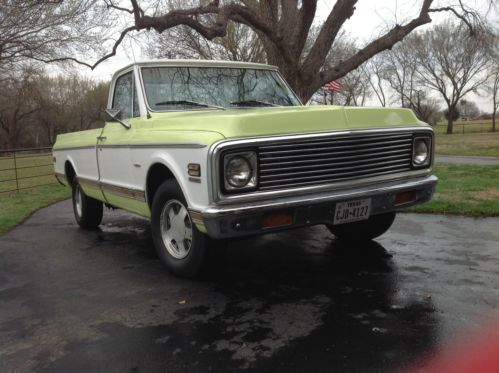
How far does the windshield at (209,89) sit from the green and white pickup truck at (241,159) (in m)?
0.01

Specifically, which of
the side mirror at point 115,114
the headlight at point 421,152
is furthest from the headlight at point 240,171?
the side mirror at point 115,114

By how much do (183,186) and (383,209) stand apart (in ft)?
5.72

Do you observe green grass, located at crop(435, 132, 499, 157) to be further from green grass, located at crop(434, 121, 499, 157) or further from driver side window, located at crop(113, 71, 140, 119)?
driver side window, located at crop(113, 71, 140, 119)

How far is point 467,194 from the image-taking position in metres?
8.50

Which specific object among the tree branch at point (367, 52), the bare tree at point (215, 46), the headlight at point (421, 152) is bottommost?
the headlight at point (421, 152)

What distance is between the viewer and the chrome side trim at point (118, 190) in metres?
4.99

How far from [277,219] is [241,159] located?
0.55 meters

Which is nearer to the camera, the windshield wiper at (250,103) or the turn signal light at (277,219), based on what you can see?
the turn signal light at (277,219)

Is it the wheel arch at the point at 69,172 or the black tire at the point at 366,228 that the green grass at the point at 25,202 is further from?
the black tire at the point at 366,228

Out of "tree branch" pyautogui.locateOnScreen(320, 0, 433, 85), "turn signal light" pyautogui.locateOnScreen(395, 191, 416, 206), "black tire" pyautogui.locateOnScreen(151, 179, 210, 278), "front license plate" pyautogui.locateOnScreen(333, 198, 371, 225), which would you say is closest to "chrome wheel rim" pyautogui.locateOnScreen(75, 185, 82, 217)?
"black tire" pyautogui.locateOnScreen(151, 179, 210, 278)

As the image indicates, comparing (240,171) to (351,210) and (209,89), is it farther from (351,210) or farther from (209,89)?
(209,89)

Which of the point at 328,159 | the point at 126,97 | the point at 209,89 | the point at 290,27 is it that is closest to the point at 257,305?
the point at 328,159

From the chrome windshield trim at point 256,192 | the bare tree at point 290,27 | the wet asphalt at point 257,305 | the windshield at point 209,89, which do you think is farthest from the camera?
the bare tree at point 290,27

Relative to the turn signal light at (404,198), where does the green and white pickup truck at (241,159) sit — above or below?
above
